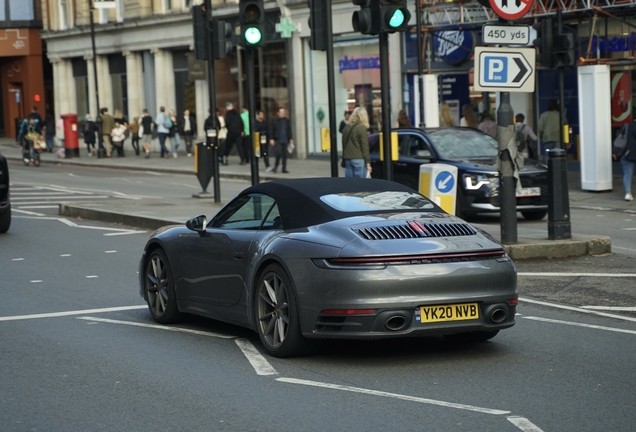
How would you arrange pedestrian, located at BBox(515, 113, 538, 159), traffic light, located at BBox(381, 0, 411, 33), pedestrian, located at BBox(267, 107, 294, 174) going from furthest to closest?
pedestrian, located at BBox(267, 107, 294, 174) → pedestrian, located at BBox(515, 113, 538, 159) → traffic light, located at BBox(381, 0, 411, 33)

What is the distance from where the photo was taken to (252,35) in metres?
18.3

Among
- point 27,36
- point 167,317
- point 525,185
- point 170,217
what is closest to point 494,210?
point 525,185

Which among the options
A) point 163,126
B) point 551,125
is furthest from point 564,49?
point 163,126

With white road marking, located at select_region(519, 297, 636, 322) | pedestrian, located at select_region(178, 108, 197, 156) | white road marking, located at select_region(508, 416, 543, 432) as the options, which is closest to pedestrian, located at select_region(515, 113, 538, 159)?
white road marking, located at select_region(519, 297, 636, 322)

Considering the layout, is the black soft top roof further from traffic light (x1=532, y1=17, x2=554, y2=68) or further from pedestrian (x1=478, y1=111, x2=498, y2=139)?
pedestrian (x1=478, y1=111, x2=498, y2=139)

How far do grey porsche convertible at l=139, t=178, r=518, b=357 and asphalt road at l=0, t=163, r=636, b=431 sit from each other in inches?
11.0

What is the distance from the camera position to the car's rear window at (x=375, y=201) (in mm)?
8508

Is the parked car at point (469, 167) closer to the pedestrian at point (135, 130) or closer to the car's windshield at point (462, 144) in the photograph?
the car's windshield at point (462, 144)

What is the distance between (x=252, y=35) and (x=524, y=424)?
12833mm

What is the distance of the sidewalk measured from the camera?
13648 mm

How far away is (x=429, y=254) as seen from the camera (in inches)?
307

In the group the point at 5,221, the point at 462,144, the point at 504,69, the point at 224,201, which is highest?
the point at 504,69

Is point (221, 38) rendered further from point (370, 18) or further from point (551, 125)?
point (551, 125)

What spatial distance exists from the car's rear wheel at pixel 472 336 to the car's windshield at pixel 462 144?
10.8 m
